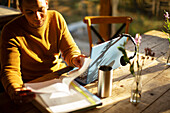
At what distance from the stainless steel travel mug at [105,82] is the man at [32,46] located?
0.85 ft

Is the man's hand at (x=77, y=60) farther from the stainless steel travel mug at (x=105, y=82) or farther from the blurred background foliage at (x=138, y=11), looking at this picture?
the blurred background foliage at (x=138, y=11)

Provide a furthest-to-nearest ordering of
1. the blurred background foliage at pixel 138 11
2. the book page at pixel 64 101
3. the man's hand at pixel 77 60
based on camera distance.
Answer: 1. the blurred background foliage at pixel 138 11
2. the man's hand at pixel 77 60
3. the book page at pixel 64 101

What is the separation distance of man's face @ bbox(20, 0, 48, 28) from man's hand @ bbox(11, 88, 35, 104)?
458mm

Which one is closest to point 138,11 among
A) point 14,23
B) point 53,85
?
point 14,23

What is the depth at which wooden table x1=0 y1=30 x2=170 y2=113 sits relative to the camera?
1.02 meters

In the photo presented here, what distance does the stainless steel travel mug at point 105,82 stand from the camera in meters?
1.09

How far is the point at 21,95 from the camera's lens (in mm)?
990

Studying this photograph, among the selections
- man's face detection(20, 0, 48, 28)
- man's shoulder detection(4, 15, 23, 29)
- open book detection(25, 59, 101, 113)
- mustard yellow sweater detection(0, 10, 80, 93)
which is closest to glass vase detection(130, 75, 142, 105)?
open book detection(25, 59, 101, 113)

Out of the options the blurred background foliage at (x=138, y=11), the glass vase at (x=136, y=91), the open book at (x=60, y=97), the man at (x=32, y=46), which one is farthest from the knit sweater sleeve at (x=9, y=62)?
the blurred background foliage at (x=138, y=11)

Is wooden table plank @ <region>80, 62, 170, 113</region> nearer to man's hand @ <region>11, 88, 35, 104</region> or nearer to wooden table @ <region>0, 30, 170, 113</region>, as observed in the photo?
wooden table @ <region>0, 30, 170, 113</region>

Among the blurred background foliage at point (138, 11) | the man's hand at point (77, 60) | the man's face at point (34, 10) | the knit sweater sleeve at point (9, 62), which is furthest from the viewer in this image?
the blurred background foliage at point (138, 11)

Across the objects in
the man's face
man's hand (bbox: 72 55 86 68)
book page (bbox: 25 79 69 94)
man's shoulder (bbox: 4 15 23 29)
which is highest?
the man's face

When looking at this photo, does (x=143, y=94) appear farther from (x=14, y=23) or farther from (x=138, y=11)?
(x=138, y=11)

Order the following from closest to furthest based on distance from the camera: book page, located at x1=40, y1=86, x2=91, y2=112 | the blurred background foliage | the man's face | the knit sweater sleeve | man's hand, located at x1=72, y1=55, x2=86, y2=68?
1. book page, located at x1=40, y1=86, x2=91, y2=112
2. the knit sweater sleeve
3. the man's face
4. man's hand, located at x1=72, y1=55, x2=86, y2=68
5. the blurred background foliage
